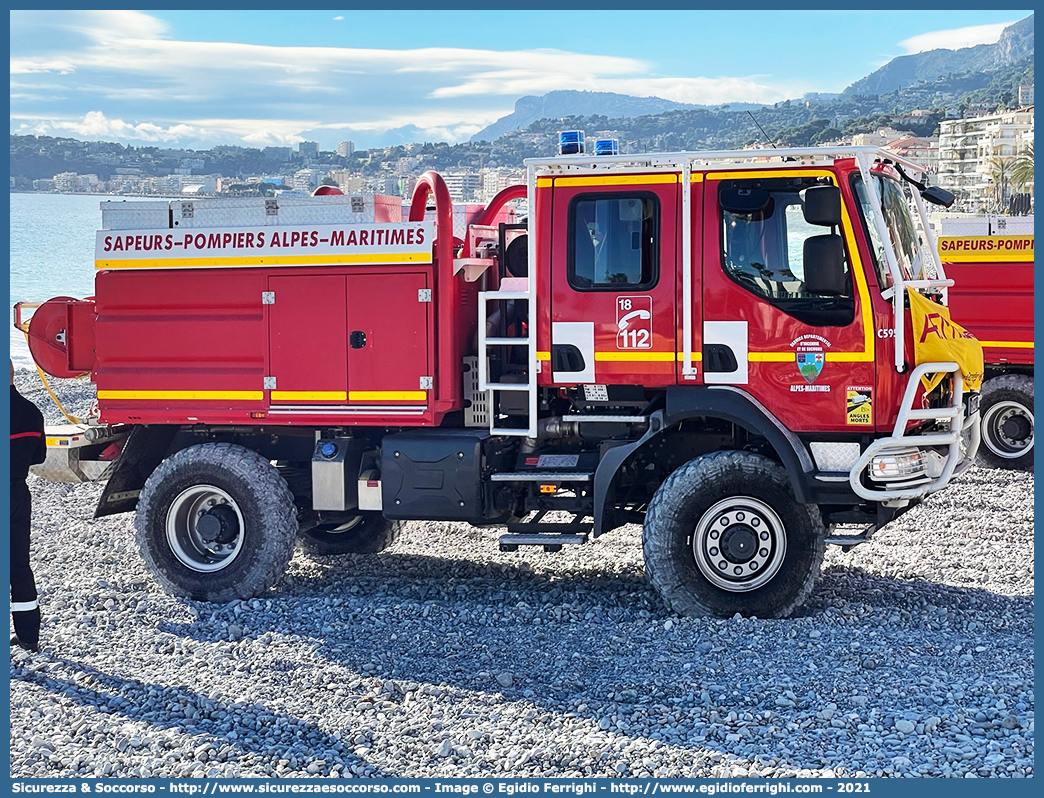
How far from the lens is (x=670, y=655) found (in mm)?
7008

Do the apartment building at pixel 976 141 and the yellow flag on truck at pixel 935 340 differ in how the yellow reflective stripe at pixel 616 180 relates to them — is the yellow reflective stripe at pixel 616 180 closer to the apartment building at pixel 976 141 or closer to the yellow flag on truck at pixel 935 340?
the yellow flag on truck at pixel 935 340

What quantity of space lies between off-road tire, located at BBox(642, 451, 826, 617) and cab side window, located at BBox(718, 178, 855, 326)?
1.02 meters

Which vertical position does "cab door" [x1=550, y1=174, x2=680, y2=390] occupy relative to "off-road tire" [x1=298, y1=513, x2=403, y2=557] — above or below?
above

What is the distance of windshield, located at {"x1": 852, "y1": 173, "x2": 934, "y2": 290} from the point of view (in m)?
7.45

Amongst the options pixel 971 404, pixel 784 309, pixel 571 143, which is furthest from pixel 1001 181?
pixel 784 309

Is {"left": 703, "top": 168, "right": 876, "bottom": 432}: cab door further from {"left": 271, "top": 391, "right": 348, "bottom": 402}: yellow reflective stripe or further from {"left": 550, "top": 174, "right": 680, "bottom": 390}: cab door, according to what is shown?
{"left": 271, "top": 391, "right": 348, "bottom": 402}: yellow reflective stripe

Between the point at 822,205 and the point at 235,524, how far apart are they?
4634 mm

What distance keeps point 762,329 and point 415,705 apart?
3.19 meters

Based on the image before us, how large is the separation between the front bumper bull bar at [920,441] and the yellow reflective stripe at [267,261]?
313 centimetres

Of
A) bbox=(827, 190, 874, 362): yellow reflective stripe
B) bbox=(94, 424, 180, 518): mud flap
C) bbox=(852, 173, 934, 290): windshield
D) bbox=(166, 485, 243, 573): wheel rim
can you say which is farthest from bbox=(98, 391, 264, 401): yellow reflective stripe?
bbox=(852, 173, 934, 290): windshield

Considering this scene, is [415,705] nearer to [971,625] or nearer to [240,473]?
[240,473]

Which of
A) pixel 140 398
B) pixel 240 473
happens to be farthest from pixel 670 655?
pixel 140 398

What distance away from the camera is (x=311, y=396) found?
8.47 metres

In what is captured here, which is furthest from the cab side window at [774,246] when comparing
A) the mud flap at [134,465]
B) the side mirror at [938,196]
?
the mud flap at [134,465]
